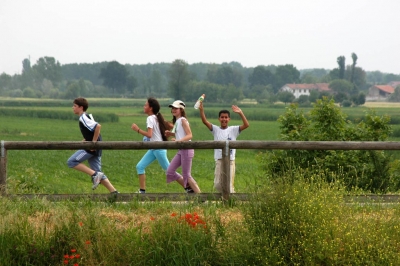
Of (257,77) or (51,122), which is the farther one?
(257,77)

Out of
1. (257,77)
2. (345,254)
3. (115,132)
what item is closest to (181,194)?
(345,254)

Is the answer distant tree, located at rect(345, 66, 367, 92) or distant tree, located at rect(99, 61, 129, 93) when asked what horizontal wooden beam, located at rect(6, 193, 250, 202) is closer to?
distant tree, located at rect(99, 61, 129, 93)

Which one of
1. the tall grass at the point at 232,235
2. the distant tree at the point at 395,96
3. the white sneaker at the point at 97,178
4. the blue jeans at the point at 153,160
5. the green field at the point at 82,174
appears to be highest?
the blue jeans at the point at 153,160

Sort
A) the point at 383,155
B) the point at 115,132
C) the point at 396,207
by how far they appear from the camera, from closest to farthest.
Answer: the point at 396,207 < the point at 383,155 < the point at 115,132

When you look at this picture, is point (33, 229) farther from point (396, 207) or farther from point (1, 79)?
point (1, 79)

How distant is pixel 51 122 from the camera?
60281mm

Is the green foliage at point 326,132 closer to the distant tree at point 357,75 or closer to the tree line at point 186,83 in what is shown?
the tree line at point 186,83

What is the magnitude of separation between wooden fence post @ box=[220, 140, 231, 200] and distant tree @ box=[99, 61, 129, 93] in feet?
509

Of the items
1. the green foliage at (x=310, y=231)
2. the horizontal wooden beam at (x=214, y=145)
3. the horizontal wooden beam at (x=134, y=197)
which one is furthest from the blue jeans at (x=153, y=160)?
the green foliage at (x=310, y=231)

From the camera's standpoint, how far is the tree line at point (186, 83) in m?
131

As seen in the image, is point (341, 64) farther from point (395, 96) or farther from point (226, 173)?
point (226, 173)

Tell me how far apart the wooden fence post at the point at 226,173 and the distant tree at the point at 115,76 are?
155 m

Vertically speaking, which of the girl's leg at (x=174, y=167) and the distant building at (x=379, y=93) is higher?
the girl's leg at (x=174, y=167)

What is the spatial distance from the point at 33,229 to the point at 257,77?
153617 millimetres
